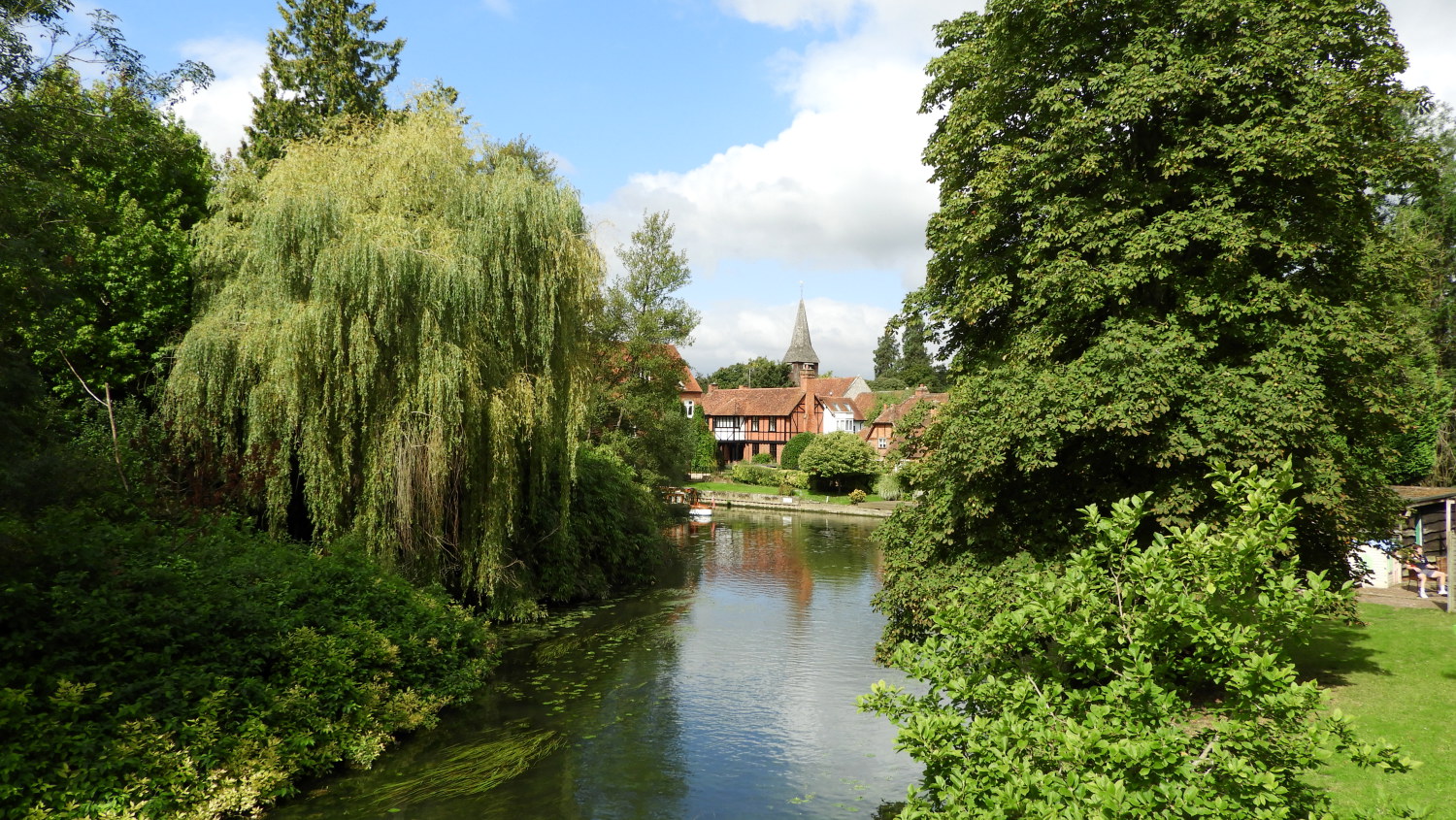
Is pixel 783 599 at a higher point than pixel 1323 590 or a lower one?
lower

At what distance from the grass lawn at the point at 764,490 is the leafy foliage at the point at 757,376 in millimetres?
28916

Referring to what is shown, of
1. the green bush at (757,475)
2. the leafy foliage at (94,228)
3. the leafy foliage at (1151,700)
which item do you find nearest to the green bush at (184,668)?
the leafy foliage at (94,228)

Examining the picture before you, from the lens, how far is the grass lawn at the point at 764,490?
5025cm

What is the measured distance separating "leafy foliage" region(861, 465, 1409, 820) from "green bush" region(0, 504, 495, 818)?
763 cm

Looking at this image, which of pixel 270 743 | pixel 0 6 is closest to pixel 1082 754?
pixel 270 743

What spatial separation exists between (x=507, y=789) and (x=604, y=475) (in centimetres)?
1339

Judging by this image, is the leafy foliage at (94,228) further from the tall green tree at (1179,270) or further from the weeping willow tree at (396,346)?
the tall green tree at (1179,270)

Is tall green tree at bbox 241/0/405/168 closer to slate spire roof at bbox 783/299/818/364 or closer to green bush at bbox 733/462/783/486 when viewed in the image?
green bush at bbox 733/462/783/486

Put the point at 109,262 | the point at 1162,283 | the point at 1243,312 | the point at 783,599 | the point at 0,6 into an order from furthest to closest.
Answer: the point at 783,599 < the point at 109,262 < the point at 1162,283 < the point at 1243,312 < the point at 0,6

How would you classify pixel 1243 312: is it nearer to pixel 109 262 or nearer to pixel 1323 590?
pixel 1323 590

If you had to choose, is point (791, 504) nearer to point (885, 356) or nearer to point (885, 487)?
point (885, 487)

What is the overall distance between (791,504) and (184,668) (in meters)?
41.3

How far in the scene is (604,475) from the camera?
2334 cm

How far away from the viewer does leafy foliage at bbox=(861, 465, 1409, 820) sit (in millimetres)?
4598
